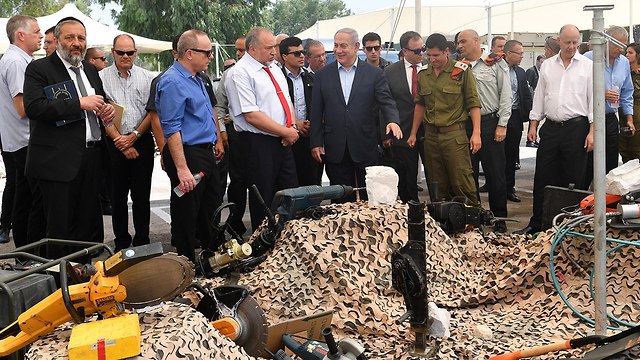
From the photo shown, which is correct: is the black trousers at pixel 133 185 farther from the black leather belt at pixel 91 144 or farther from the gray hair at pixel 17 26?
the gray hair at pixel 17 26

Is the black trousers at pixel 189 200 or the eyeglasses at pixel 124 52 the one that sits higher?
the eyeglasses at pixel 124 52

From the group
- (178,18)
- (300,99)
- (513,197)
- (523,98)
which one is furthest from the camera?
(178,18)

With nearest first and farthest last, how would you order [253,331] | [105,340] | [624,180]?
1. [105,340]
2. [253,331]
3. [624,180]

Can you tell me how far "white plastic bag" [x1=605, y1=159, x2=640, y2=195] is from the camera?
4.52 metres

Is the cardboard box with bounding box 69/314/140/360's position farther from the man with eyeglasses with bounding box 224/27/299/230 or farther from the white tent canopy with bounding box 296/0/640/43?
the white tent canopy with bounding box 296/0/640/43

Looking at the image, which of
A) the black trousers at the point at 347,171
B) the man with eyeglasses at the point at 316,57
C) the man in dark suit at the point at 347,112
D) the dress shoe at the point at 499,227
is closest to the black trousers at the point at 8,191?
the man in dark suit at the point at 347,112

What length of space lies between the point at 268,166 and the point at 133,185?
1.38 m

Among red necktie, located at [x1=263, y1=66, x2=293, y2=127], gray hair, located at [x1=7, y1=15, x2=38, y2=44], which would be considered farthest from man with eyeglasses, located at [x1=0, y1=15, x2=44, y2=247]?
red necktie, located at [x1=263, y1=66, x2=293, y2=127]

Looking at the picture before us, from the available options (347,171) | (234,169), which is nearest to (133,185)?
(234,169)

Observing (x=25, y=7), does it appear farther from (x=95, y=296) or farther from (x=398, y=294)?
(x=95, y=296)

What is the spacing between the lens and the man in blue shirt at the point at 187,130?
5734 millimetres

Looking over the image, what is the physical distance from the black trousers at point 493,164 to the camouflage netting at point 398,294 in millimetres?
2652

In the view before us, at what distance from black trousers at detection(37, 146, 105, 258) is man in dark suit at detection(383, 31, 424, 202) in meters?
3.40

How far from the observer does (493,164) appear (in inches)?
320
